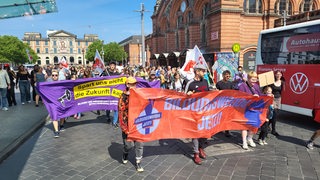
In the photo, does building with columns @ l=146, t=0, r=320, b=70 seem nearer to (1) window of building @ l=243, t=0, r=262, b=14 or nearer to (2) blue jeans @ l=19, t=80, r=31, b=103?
(1) window of building @ l=243, t=0, r=262, b=14

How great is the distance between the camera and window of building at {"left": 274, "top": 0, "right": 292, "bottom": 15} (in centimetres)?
2728

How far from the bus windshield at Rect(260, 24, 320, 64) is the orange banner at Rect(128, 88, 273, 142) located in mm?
3626

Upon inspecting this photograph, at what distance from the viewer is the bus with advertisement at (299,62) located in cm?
735

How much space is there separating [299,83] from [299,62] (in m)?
0.69

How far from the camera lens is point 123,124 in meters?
4.64

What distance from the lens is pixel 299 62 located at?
7.92 meters

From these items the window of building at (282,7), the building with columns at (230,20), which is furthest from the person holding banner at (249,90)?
the window of building at (282,7)

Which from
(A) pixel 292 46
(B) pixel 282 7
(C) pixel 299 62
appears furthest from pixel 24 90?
(B) pixel 282 7

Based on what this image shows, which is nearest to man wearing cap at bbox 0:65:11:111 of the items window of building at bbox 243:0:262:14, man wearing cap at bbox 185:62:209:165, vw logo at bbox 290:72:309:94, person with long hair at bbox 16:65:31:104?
person with long hair at bbox 16:65:31:104

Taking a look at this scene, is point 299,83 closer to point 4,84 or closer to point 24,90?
point 4,84

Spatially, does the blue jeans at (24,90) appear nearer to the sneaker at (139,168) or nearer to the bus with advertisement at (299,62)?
the sneaker at (139,168)

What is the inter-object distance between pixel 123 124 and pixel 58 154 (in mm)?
2106

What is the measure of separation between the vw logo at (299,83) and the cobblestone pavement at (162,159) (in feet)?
4.62

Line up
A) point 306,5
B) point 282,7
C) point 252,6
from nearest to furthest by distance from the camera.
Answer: point 252,6, point 282,7, point 306,5
